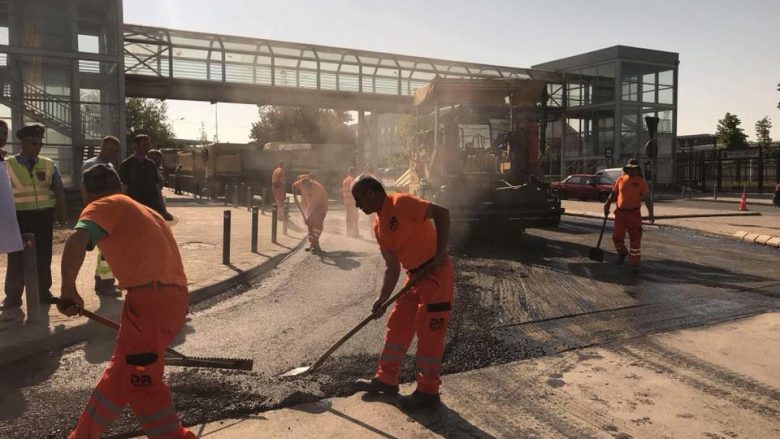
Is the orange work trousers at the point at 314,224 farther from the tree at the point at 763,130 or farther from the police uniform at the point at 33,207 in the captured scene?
the tree at the point at 763,130

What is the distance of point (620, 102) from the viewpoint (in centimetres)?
3634

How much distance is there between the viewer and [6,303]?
5.79 meters

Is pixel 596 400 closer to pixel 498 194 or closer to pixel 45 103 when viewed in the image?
pixel 498 194

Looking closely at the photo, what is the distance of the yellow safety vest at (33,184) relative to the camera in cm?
563

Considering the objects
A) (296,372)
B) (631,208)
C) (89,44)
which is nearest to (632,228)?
(631,208)

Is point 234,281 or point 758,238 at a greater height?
point 758,238

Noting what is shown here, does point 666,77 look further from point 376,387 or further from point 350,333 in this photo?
point 376,387

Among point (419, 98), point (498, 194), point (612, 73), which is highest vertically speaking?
point (612, 73)

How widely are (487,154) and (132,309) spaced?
10.9 meters

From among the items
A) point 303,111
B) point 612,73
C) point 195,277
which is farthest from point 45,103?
point 303,111

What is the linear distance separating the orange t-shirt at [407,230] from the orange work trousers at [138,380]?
150cm

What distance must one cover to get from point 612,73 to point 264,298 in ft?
116

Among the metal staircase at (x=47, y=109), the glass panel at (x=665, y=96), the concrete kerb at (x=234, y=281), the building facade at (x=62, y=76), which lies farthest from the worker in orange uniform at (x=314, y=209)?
the glass panel at (x=665, y=96)

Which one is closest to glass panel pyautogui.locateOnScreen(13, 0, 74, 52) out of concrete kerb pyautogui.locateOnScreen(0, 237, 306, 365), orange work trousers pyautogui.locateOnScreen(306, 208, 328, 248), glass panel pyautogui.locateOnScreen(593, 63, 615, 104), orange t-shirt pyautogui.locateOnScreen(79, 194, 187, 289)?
orange work trousers pyautogui.locateOnScreen(306, 208, 328, 248)
